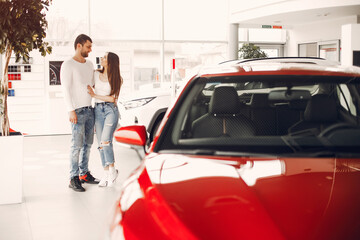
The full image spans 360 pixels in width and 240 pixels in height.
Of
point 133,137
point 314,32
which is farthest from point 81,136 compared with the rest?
point 314,32

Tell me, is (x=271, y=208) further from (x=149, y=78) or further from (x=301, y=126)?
(x=149, y=78)

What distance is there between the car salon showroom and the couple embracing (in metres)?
Result: 0.01

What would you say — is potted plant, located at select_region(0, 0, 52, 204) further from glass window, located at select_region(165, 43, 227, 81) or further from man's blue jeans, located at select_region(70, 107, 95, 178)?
glass window, located at select_region(165, 43, 227, 81)

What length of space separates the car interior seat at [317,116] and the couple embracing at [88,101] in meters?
3.45

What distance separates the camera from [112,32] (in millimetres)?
14234

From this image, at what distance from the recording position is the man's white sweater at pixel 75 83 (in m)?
5.56

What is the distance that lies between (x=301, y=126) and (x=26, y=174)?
17.1ft

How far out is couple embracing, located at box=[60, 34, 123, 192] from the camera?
565 centimetres

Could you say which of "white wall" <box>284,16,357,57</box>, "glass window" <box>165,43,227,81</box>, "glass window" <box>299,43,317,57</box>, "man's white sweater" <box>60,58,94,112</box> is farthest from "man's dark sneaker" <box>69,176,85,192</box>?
"glass window" <box>299,43,317,57</box>

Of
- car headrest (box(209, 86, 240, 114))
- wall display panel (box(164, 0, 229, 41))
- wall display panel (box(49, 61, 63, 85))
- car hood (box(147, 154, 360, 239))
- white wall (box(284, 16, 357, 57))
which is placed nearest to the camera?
car hood (box(147, 154, 360, 239))

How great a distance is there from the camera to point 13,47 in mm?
5332

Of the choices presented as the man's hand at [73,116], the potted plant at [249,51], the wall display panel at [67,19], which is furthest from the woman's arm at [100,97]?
the potted plant at [249,51]

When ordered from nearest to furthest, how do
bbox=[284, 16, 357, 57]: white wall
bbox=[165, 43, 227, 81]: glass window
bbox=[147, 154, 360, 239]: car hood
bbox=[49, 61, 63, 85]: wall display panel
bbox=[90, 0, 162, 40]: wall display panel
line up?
bbox=[147, 154, 360, 239]: car hood, bbox=[49, 61, 63, 85]: wall display panel, bbox=[90, 0, 162, 40]: wall display panel, bbox=[165, 43, 227, 81]: glass window, bbox=[284, 16, 357, 57]: white wall

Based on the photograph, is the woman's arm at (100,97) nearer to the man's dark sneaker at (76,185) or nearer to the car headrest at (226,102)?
the man's dark sneaker at (76,185)
